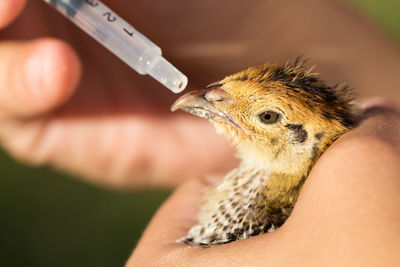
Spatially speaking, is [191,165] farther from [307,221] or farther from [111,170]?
[307,221]

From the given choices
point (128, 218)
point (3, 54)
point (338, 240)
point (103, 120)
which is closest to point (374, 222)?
point (338, 240)

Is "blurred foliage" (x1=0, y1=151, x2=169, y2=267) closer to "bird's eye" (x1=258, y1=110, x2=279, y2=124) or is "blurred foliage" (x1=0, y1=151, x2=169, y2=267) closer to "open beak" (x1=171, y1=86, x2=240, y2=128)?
"open beak" (x1=171, y1=86, x2=240, y2=128)

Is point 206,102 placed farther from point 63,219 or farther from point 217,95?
point 63,219

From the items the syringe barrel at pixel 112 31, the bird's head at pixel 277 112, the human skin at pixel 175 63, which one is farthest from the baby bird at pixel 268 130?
the human skin at pixel 175 63

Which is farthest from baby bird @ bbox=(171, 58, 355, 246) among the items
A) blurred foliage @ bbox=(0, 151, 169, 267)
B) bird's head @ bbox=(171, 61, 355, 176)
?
blurred foliage @ bbox=(0, 151, 169, 267)

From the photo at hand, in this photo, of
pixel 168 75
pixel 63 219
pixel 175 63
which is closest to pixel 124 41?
pixel 168 75

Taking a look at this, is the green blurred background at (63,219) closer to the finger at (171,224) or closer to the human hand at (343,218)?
the finger at (171,224)
